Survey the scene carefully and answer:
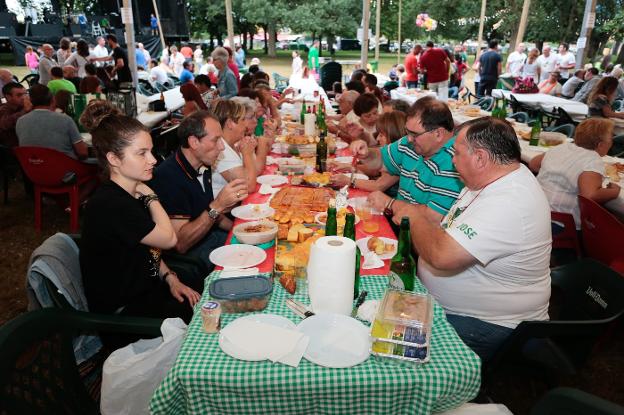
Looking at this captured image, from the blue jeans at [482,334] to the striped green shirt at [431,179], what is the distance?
79 centimetres

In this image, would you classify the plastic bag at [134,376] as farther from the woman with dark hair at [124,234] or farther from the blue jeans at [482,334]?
the blue jeans at [482,334]

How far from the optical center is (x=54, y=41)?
19.2 metres

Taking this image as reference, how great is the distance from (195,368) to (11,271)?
11.1ft

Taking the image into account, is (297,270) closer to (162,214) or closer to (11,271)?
(162,214)

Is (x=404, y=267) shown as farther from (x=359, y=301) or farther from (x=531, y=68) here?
(x=531, y=68)

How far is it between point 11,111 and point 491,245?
5507mm

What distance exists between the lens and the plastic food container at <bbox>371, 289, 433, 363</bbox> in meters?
1.32

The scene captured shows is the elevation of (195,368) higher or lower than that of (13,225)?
higher

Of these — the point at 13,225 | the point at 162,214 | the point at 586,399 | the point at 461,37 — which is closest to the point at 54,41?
the point at 13,225

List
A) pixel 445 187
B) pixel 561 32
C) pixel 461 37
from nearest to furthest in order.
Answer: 1. pixel 445 187
2. pixel 561 32
3. pixel 461 37

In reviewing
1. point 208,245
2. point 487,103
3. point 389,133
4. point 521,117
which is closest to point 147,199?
point 208,245

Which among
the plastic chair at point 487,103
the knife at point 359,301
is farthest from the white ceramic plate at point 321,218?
the plastic chair at point 487,103

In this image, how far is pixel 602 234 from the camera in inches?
101

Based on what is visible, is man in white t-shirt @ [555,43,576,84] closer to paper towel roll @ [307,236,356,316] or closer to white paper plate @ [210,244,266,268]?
white paper plate @ [210,244,266,268]
